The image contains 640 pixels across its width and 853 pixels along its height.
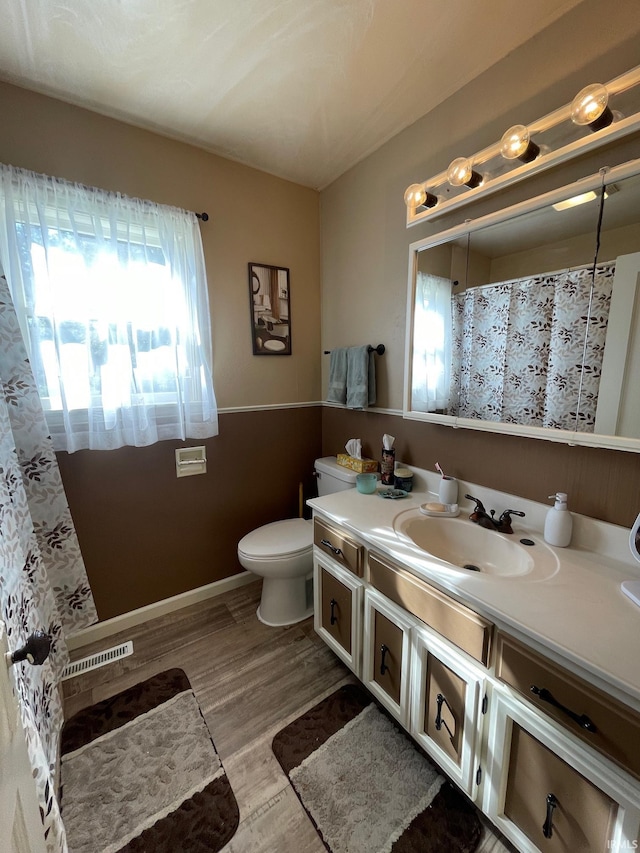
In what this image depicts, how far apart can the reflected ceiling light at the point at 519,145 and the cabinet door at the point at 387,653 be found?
1.60 m

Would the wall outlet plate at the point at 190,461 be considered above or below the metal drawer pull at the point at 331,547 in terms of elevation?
above

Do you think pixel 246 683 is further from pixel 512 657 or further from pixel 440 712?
pixel 512 657

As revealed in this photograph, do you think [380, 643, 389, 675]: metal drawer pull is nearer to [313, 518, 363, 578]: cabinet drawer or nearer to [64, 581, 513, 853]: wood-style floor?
[313, 518, 363, 578]: cabinet drawer

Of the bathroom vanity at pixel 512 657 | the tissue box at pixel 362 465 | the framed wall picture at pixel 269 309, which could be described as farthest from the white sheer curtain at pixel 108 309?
the bathroom vanity at pixel 512 657

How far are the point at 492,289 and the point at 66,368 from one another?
5.89 ft

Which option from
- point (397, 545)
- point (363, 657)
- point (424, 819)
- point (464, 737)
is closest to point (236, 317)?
point (397, 545)

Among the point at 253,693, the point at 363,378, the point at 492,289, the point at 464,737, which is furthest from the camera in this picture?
the point at 363,378

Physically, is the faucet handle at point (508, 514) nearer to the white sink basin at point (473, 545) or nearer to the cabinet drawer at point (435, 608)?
the white sink basin at point (473, 545)

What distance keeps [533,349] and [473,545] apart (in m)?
0.76

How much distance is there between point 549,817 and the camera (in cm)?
82

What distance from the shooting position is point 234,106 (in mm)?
1478

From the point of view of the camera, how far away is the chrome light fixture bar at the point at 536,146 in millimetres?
972

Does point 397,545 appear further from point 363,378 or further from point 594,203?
point 594,203

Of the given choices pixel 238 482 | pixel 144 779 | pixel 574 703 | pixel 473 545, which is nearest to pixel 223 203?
pixel 238 482
